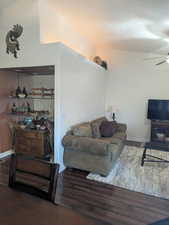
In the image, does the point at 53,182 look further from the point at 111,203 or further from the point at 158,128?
the point at 158,128

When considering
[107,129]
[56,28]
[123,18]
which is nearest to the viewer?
[123,18]

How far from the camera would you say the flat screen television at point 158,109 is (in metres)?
5.15

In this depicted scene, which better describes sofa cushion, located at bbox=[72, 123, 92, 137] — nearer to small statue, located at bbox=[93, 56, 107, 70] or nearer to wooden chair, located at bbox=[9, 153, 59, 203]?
wooden chair, located at bbox=[9, 153, 59, 203]

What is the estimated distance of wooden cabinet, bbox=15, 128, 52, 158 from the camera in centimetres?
377

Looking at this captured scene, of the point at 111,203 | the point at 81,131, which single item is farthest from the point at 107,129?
the point at 111,203

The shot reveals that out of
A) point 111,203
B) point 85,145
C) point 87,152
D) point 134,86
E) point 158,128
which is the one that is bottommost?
point 111,203

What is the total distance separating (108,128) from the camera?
4.40 m

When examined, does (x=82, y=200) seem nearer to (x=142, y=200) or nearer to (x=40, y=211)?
(x=142, y=200)

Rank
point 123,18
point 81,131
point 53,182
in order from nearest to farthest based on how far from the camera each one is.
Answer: point 53,182 → point 123,18 → point 81,131

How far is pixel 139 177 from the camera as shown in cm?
322

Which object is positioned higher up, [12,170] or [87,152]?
[12,170]

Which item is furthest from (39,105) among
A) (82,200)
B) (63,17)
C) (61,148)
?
(82,200)

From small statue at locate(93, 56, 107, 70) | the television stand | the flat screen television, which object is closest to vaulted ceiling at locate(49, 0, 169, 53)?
small statue at locate(93, 56, 107, 70)

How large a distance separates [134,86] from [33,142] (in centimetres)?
380
